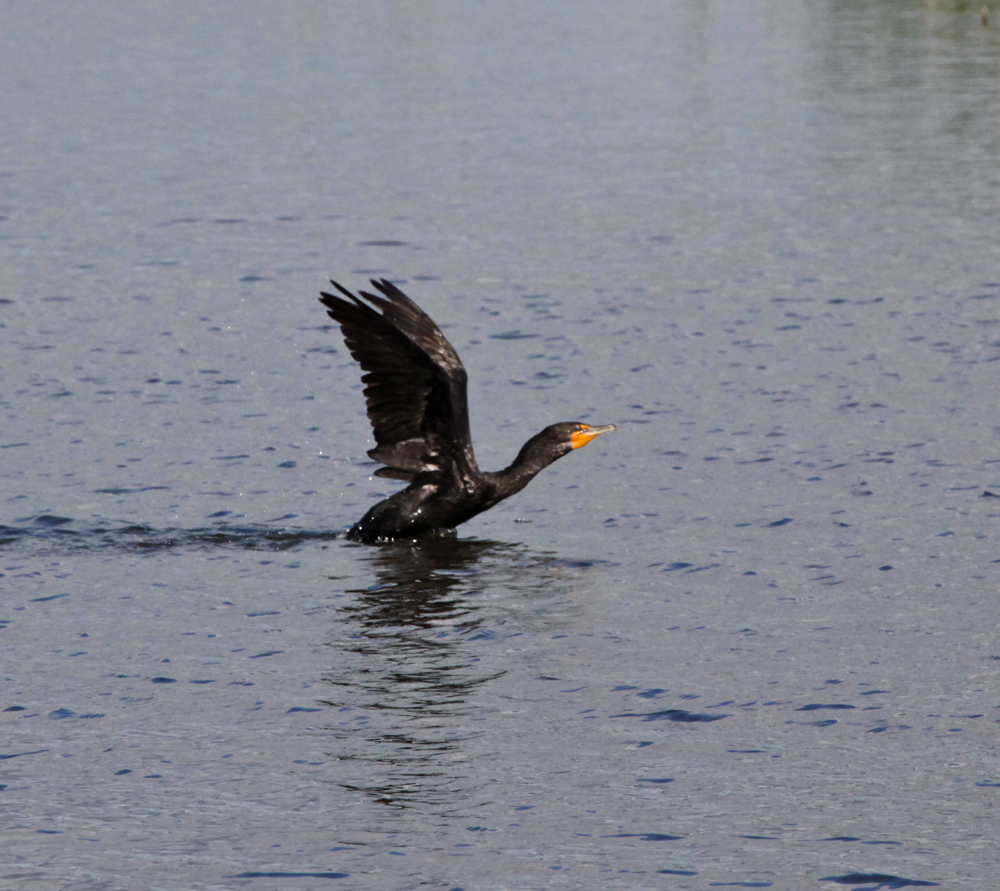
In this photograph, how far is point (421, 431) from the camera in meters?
14.0

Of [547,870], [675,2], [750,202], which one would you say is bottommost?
[547,870]

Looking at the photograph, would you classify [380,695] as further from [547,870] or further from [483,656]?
[547,870]

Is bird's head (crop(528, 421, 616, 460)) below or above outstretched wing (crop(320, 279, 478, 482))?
below

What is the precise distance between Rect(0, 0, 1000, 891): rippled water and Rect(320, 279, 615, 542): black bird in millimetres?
332

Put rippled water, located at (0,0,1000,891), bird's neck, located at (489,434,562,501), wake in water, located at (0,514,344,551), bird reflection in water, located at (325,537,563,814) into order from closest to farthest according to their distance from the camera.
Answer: rippled water, located at (0,0,1000,891), bird reflection in water, located at (325,537,563,814), wake in water, located at (0,514,344,551), bird's neck, located at (489,434,562,501)

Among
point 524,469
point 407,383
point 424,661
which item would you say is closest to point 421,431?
point 407,383

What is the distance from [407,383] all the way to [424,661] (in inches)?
118

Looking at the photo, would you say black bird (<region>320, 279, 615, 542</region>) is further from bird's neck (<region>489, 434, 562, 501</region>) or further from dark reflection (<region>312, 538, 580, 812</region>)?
dark reflection (<region>312, 538, 580, 812</region>)

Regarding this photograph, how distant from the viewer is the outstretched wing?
13.2 meters

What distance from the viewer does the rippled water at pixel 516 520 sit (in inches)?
352

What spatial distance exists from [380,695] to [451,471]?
3.74 m

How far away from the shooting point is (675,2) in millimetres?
65812

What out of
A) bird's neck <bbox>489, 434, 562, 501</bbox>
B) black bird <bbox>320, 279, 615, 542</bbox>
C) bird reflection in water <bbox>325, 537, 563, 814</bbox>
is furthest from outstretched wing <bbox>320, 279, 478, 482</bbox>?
bird reflection in water <bbox>325, 537, 563, 814</bbox>

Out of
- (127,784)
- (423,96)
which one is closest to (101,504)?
(127,784)
